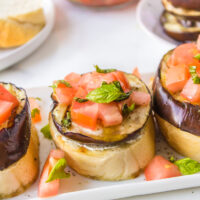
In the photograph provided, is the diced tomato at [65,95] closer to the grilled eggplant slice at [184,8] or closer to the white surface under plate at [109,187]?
the white surface under plate at [109,187]

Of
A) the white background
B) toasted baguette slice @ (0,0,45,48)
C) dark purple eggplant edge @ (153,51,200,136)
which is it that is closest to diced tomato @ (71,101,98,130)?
dark purple eggplant edge @ (153,51,200,136)

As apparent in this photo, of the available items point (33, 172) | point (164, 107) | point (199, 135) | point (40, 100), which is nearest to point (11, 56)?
point (40, 100)

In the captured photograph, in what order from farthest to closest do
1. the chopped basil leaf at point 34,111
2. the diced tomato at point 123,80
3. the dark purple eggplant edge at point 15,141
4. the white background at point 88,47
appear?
the white background at point 88,47
the chopped basil leaf at point 34,111
the diced tomato at point 123,80
the dark purple eggplant edge at point 15,141

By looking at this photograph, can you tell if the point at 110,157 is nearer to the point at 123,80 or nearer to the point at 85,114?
the point at 85,114

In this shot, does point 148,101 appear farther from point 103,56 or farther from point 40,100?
point 103,56

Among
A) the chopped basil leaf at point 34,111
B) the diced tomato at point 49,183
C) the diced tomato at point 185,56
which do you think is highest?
the diced tomato at point 185,56

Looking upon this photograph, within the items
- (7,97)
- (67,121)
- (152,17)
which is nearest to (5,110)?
(7,97)

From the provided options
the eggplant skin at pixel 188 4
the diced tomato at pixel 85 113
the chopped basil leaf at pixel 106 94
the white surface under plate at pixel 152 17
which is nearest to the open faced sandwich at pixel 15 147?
the diced tomato at pixel 85 113
